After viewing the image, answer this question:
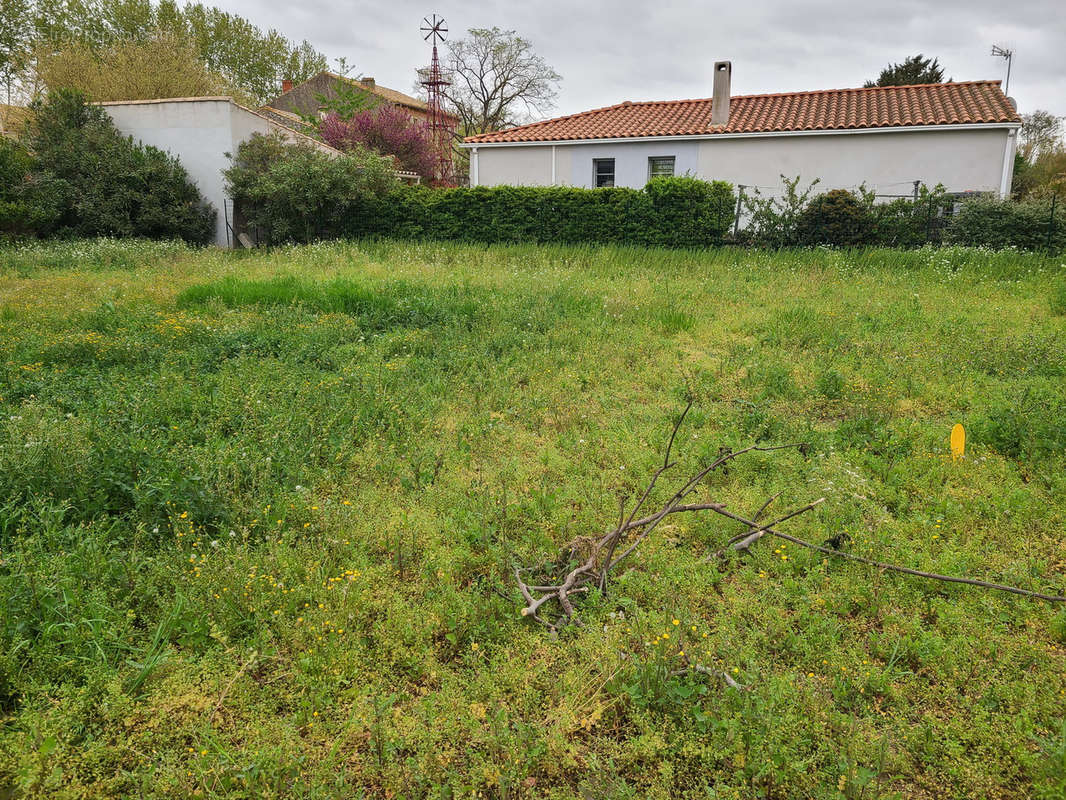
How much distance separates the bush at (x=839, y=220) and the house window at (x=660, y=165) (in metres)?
7.42

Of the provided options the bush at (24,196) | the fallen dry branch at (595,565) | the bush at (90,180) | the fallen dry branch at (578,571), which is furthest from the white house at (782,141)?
the fallen dry branch at (578,571)

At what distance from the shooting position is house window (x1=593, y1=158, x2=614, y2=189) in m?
21.6

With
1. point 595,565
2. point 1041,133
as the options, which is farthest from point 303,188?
point 1041,133

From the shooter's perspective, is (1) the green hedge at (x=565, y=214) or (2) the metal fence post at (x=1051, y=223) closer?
(2) the metal fence post at (x=1051, y=223)

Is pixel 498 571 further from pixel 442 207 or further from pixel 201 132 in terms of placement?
pixel 201 132

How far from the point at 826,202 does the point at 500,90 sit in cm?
2981

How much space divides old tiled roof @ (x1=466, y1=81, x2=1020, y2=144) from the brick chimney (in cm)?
32

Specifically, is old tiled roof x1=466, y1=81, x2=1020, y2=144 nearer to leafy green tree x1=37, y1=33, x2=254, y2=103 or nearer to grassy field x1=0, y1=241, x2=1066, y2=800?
leafy green tree x1=37, y1=33, x2=254, y2=103

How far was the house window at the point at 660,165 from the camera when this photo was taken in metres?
20.9

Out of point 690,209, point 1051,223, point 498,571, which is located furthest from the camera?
point 690,209

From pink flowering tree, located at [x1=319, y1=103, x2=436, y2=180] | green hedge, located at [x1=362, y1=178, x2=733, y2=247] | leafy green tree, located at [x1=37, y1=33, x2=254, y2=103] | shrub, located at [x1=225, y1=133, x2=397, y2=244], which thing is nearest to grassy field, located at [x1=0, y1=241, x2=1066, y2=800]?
green hedge, located at [x1=362, y1=178, x2=733, y2=247]

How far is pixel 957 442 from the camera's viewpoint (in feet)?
15.1

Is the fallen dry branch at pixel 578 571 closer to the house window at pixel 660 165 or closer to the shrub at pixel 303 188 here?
the shrub at pixel 303 188

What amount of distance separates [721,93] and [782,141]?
103 inches
